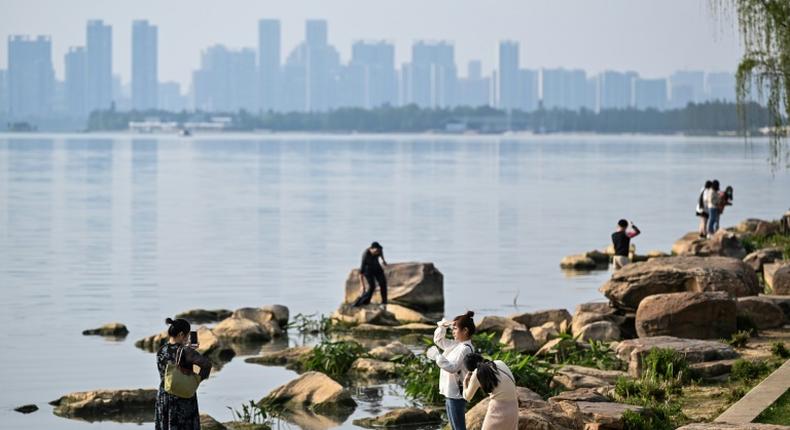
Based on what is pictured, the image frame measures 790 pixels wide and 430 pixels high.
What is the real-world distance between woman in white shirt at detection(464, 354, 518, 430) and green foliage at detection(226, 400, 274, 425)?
6.72 meters

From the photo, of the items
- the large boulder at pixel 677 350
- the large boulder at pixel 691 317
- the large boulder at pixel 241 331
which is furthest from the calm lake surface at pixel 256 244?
the large boulder at pixel 691 317

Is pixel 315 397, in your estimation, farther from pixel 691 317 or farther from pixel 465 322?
pixel 465 322

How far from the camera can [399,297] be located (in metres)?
30.2

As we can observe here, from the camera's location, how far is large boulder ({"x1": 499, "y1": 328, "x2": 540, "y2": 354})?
Result: 23.1 metres

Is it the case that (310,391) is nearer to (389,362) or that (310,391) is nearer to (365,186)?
(389,362)

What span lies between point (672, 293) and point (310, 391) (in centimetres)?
713

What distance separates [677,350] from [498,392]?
7750mm

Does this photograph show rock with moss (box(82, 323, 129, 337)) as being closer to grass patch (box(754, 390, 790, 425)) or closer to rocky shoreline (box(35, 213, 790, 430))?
rocky shoreline (box(35, 213, 790, 430))

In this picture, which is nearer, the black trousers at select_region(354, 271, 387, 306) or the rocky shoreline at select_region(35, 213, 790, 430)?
the rocky shoreline at select_region(35, 213, 790, 430)

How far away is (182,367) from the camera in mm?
13578

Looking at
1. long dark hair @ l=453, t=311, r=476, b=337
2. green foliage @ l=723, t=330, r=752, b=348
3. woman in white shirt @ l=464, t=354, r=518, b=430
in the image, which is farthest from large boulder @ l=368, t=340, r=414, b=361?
woman in white shirt @ l=464, t=354, r=518, b=430

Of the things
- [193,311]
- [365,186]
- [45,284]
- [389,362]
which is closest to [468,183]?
[365,186]

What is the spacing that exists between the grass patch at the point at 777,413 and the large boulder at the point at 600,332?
724 centimetres

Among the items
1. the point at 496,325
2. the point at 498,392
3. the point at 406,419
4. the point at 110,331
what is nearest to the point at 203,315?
the point at 110,331
